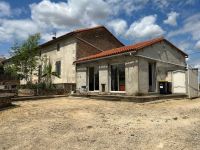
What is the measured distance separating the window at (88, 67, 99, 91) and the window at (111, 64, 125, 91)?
1853 millimetres

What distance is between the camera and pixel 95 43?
2452 centimetres

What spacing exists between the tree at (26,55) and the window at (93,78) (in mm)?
7218

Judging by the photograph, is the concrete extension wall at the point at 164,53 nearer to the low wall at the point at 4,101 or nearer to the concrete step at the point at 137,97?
the concrete step at the point at 137,97

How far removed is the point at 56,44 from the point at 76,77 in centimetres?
536

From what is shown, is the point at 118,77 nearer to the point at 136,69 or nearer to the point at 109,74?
the point at 109,74

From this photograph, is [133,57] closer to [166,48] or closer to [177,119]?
[166,48]

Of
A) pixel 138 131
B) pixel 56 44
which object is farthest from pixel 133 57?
pixel 56 44

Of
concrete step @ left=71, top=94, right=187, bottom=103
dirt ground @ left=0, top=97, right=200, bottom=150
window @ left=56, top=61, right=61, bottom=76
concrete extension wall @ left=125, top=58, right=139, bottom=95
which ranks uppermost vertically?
window @ left=56, top=61, right=61, bottom=76

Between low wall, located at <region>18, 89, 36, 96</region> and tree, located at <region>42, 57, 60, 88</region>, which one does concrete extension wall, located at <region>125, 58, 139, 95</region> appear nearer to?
low wall, located at <region>18, 89, 36, 96</region>

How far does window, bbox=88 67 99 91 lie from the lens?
1916 cm

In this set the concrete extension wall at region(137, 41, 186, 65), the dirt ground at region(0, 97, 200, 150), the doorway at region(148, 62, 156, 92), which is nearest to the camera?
the dirt ground at region(0, 97, 200, 150)

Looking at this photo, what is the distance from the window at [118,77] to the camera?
16.8 meters

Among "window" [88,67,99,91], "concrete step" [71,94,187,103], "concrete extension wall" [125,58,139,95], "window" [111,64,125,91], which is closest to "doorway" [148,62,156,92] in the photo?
"concrete step" [71,94,187,103]

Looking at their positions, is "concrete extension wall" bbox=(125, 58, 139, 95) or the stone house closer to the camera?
"concrete extension wall" bbox=(125, 58, 139, 95)
